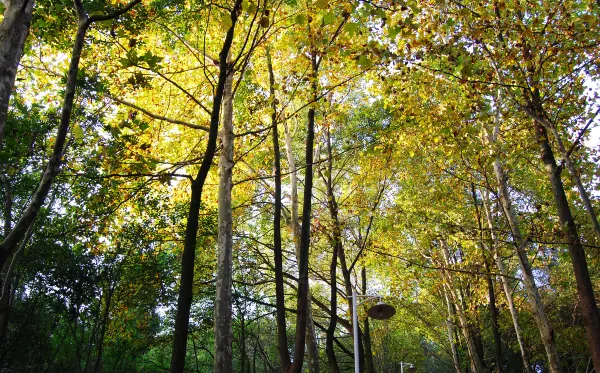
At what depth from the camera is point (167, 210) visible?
1088cm

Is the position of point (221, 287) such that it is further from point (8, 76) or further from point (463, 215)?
point (463, 215)

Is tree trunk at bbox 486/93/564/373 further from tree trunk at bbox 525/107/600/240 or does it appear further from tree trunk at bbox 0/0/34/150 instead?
tree trunk at bbox 0/0/34/150

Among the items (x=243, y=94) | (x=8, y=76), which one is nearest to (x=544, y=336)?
(x=243, y=94)

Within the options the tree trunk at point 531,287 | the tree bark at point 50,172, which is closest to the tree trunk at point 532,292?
the tree trunk at point 531,287

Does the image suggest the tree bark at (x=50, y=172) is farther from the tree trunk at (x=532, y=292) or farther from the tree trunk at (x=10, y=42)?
the tree trunk at (x=532, y=292)

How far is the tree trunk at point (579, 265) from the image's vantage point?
500 centimetres

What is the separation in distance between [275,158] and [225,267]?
10.5ft

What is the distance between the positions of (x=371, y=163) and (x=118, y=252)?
296 inches

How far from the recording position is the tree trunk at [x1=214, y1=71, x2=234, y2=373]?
593cm

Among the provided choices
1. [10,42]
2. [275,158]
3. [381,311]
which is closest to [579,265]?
[381,311]

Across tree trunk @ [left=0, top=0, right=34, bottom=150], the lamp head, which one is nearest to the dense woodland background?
tree trunk @ [left=0, top=0, right=34, bottom=150]

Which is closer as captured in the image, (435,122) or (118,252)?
(435,122)

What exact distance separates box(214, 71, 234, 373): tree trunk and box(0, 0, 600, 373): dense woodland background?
0.03 meters

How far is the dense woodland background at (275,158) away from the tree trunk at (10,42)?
1 cm
